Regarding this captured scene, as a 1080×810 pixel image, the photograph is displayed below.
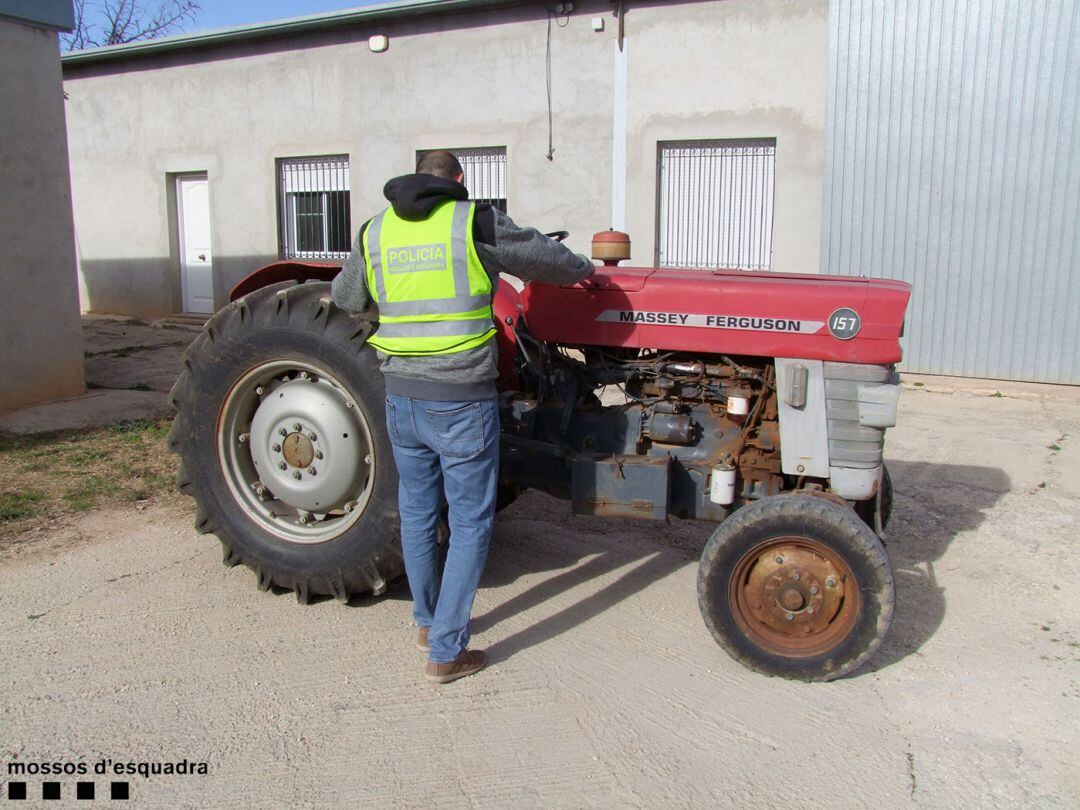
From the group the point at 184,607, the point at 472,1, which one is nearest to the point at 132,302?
the point at 472,1

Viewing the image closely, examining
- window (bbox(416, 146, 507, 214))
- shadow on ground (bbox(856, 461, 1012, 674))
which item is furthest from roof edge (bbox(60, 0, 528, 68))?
shadow on ground (bbox(856, 461, 1012, 674))

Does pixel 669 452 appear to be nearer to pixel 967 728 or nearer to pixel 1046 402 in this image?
pixel 967 728

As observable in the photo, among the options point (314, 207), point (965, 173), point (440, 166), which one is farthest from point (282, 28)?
point (440, 166)

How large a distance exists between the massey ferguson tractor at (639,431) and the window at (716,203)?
6.57 meters

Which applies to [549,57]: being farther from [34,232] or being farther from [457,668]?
[457,668]

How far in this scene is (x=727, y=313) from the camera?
3693mm

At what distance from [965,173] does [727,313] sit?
22.7ft

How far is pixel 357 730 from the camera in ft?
10.0

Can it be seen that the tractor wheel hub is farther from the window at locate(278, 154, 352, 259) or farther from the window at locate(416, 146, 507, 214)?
the window at locate(278, 154, 352, 259)

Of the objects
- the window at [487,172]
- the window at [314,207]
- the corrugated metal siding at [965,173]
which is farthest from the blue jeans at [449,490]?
the window at [314,207]

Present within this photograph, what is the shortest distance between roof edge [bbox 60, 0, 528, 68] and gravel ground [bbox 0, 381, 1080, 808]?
8349 millimetres

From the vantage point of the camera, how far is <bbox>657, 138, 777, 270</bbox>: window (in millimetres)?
10211

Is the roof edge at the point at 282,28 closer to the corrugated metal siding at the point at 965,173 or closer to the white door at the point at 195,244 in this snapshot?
the white door at the point at 195,244

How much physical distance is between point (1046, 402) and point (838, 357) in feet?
20.5
